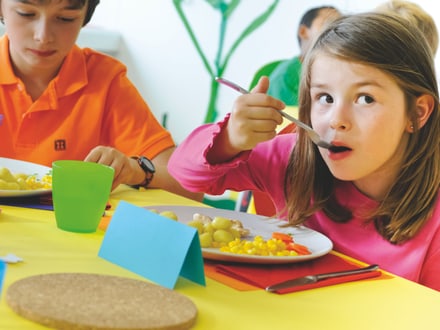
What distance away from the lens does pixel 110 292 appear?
32.0 inches

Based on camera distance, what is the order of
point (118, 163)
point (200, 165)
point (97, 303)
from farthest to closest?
point (118, 163) < point (200, 165) < point (97, 303)

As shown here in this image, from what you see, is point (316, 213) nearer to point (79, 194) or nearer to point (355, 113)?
point (355, 113)

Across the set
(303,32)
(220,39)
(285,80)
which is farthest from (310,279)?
(220,39)

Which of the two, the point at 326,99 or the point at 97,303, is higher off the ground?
the point at 326,99

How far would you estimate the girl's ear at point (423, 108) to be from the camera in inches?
51.8

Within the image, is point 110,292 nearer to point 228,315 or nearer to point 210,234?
point 228,315

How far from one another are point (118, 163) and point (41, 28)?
401 millimetres

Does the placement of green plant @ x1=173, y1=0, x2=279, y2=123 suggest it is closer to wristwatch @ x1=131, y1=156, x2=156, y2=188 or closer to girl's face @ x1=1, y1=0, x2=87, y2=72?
girl's face @ x1=1, y1=0, x2=87, y2=72

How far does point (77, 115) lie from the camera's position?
5.82 ft

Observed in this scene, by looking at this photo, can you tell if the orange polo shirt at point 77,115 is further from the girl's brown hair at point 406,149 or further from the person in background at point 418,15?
the person in background at point 418,15

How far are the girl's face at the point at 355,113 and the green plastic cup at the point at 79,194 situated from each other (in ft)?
1.18

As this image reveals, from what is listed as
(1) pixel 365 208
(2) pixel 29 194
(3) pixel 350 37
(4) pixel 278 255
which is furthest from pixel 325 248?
(2) pixel 29 194

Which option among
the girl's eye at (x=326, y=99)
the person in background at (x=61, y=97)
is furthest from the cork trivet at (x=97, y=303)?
the person in background at (x=61, y=97)

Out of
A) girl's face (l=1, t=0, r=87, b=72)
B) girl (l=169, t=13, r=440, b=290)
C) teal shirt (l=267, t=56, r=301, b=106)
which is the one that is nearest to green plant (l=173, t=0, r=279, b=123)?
teal shirt (l=267, t=56, r=301, b=106)
